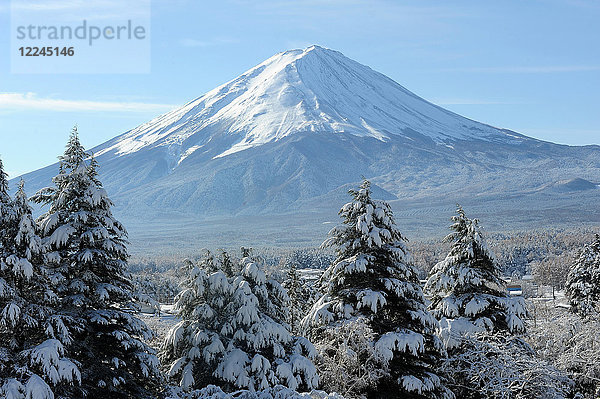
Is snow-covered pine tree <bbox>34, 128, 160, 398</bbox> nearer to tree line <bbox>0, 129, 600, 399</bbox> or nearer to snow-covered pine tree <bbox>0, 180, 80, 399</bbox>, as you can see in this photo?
tree line <bbox>0, 129, 600, 399</bbox>

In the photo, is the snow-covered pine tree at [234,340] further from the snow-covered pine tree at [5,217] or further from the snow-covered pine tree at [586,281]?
the snow-covered pine tree at [586,281]

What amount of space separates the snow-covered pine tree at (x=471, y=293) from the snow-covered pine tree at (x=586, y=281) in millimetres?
9925

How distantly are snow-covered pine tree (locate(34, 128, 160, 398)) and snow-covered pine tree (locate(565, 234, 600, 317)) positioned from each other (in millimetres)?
19606

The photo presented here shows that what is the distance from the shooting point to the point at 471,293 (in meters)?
17.4

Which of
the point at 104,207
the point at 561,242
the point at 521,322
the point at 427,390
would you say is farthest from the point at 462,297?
the point at 561,242

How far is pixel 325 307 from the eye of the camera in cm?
1636

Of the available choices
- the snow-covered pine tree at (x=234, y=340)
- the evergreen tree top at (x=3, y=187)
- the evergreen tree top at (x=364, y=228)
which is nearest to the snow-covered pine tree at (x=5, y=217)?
the evergreen tree top at (x=3, y=187)

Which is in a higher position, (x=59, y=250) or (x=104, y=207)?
(x=104, y=207)

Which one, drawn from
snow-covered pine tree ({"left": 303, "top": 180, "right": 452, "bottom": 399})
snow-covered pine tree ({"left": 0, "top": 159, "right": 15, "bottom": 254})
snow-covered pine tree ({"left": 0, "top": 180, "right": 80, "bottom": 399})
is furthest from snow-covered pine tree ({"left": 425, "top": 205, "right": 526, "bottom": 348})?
snow-covered pine tree ({"left": 0, "top": 159, "right": 15, "bottom": 254})

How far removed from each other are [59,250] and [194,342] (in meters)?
4.16

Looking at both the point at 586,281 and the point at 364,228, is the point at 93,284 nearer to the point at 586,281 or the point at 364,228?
the point at 364,228

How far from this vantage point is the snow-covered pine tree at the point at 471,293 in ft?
55.4

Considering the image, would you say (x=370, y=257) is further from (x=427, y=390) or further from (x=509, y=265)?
(x=509, y=265)

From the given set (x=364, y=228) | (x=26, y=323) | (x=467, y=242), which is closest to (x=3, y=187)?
(x=26, y=323)
